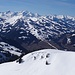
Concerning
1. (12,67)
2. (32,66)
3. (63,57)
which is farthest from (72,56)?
(12,67)

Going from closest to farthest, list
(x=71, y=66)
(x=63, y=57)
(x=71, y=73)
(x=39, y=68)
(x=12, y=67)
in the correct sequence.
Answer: (x=71, y=73) → (x=71, y=66) → (x=39, y=68) → (x=63, y=57) → (x=12, y=67)

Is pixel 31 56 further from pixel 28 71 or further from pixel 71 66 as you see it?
pixel 71 66

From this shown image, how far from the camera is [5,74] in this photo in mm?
57938

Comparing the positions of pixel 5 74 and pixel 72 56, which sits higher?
pixel 72 56

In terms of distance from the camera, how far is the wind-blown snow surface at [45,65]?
5084cm

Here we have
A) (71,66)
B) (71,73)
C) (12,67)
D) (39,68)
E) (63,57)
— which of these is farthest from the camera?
(12,67)

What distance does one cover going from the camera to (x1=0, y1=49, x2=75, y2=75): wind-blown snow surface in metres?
50.8

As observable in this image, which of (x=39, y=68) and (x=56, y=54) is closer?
(x=39, y=68)

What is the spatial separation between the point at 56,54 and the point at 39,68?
8948mm

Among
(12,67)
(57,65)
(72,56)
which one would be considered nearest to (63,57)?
(72,56)

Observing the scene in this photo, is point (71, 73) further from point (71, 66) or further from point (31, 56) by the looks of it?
point (31, 56)

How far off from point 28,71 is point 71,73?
1282 cm

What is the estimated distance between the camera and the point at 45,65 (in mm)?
55875

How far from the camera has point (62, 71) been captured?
162 feet
